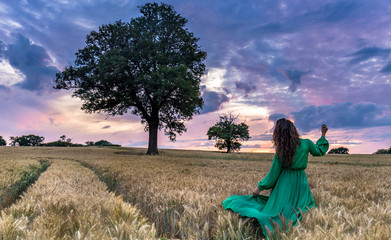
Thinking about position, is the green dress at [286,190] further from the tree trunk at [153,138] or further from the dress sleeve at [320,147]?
the tree trunk at [153,138]

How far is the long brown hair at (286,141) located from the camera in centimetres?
414

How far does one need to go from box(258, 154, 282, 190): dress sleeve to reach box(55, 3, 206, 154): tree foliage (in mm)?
23994

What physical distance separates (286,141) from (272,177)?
659 mm

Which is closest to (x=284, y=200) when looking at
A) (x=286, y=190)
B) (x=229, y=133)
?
(x=286, y=190)

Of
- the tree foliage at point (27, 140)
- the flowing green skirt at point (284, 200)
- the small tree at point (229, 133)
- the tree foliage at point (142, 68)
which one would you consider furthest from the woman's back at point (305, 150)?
the tree foliage at point (27, 140)

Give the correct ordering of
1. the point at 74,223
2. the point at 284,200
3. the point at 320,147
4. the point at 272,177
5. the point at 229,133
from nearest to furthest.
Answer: the point at 74,223 < the point at 284,200 < the point at 272,177 < the point at 320,147 < the point at 229,133

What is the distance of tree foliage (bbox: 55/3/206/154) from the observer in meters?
29.0

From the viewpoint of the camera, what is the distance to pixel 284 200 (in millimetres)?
4129

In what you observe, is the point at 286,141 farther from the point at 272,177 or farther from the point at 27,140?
the point at 27,140

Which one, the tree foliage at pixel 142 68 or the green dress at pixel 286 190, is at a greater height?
the tree foliage at pixel 142 68

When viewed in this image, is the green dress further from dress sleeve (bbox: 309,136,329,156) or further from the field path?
the field path

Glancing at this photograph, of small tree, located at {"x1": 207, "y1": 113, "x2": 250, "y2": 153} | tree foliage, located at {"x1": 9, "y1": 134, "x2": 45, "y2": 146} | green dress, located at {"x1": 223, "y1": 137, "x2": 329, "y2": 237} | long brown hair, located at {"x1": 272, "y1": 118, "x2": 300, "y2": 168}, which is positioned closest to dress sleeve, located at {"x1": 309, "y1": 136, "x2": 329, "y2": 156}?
green dress, located at {"x1": 223, "y1": 137, "x2": 329, "y2": 237}

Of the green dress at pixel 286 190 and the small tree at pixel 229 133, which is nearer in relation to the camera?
the green dress at pixel 286 190

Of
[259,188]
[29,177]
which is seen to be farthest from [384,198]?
[29,177]
